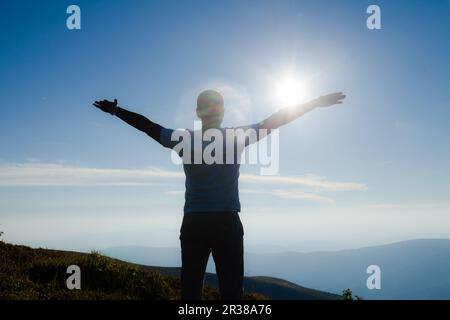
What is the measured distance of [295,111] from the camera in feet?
17.4

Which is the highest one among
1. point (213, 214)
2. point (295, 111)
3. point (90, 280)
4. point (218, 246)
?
point (295, 111)

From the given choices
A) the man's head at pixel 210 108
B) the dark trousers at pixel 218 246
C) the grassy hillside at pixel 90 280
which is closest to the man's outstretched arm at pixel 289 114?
the man's head at pixel 210 108

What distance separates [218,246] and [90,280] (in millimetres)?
7926

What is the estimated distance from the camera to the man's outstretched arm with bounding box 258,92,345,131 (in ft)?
16.8

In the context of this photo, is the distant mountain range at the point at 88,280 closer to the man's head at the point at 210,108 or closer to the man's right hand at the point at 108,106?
the man's right hand at the point at 108,106

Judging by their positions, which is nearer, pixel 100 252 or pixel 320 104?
pixel 320 104

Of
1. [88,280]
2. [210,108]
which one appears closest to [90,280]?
[88,280]

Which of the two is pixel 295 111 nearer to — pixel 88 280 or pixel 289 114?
pixel 289 114

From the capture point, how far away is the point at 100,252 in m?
13.9

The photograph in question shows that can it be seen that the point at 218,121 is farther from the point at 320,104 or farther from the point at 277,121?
the point at 320,104
